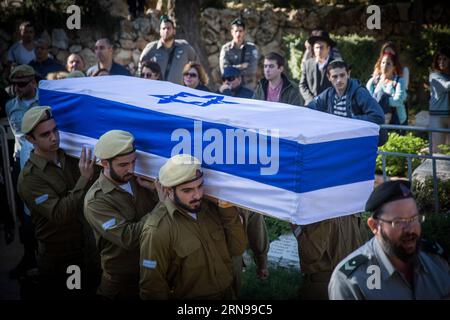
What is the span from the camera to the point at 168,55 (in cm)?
845

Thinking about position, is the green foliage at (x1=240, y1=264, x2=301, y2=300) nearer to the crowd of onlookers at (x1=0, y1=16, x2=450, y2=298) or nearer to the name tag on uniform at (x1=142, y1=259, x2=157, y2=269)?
the crowd of onlookers at (x1=0, y1=16, x2=450, y2=298)

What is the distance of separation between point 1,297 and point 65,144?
1449 millimetres

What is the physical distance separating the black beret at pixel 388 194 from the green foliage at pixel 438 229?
204cm

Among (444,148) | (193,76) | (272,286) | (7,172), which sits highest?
(193,76)

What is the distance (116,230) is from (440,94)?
504 centimetres

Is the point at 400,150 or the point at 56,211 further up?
the point at 56,211

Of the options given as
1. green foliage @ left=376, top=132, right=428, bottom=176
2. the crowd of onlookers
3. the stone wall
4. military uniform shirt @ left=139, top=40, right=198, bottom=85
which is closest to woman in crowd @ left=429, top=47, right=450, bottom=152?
the crowd of onlookers

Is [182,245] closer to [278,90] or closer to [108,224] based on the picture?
[108,224]

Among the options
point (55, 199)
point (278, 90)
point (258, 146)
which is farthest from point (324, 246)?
point (278, 90)

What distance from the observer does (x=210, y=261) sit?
4012 millimetres

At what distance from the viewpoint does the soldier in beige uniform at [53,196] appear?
4.73m

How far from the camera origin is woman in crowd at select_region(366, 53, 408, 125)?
7.95m

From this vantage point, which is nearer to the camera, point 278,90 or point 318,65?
point 278,90

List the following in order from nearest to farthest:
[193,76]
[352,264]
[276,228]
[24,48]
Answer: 1. [352,264]
2. [276,228]
3. [193,76]
4. [24,48]
